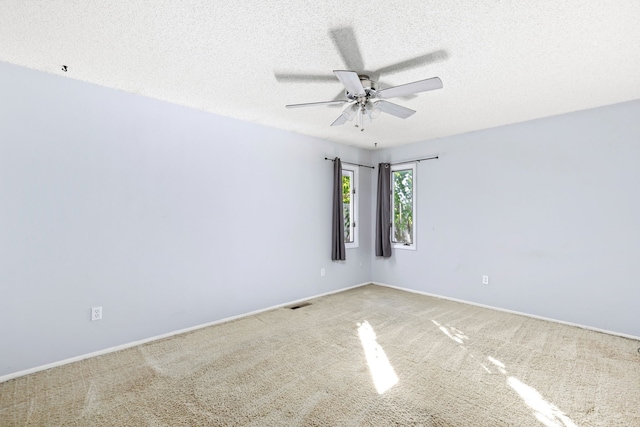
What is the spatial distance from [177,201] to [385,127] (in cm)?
277

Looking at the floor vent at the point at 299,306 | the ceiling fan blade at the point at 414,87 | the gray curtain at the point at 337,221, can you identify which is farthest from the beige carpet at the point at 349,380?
the ceiling fan blade at the point at 414,87

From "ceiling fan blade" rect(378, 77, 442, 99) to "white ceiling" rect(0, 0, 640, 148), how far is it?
0.22 meters

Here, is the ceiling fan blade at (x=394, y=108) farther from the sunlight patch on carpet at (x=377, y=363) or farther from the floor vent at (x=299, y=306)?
the floor vent at (x=299, y=306)

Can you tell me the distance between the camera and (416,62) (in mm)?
2359

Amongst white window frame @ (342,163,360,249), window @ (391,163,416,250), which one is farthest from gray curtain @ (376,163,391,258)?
white window frame @ (342,163,360,249)

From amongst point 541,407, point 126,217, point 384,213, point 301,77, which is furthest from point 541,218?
point 126,217

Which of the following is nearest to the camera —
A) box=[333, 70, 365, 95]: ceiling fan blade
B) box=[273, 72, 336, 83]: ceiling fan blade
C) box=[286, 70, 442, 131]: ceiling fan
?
box=[333, 70, 365, 95]: ceiling fan blade

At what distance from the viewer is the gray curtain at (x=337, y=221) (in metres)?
4.79

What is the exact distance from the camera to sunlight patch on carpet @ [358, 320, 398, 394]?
2.29m

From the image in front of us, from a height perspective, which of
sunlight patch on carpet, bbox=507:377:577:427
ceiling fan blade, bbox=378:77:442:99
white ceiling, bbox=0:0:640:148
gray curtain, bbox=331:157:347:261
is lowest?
sunlight patch on carpet, bbox=507:377:577:427

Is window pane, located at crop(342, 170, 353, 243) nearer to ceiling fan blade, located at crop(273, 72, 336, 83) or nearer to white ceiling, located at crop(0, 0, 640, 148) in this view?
white ceiling, located at crop(0, 0, 640, 148)

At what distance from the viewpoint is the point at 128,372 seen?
244 centimetres

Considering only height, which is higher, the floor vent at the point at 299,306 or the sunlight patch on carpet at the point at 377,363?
the floor vent at the point at 299,306

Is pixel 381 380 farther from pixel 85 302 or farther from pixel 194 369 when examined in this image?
pixel 85 302
